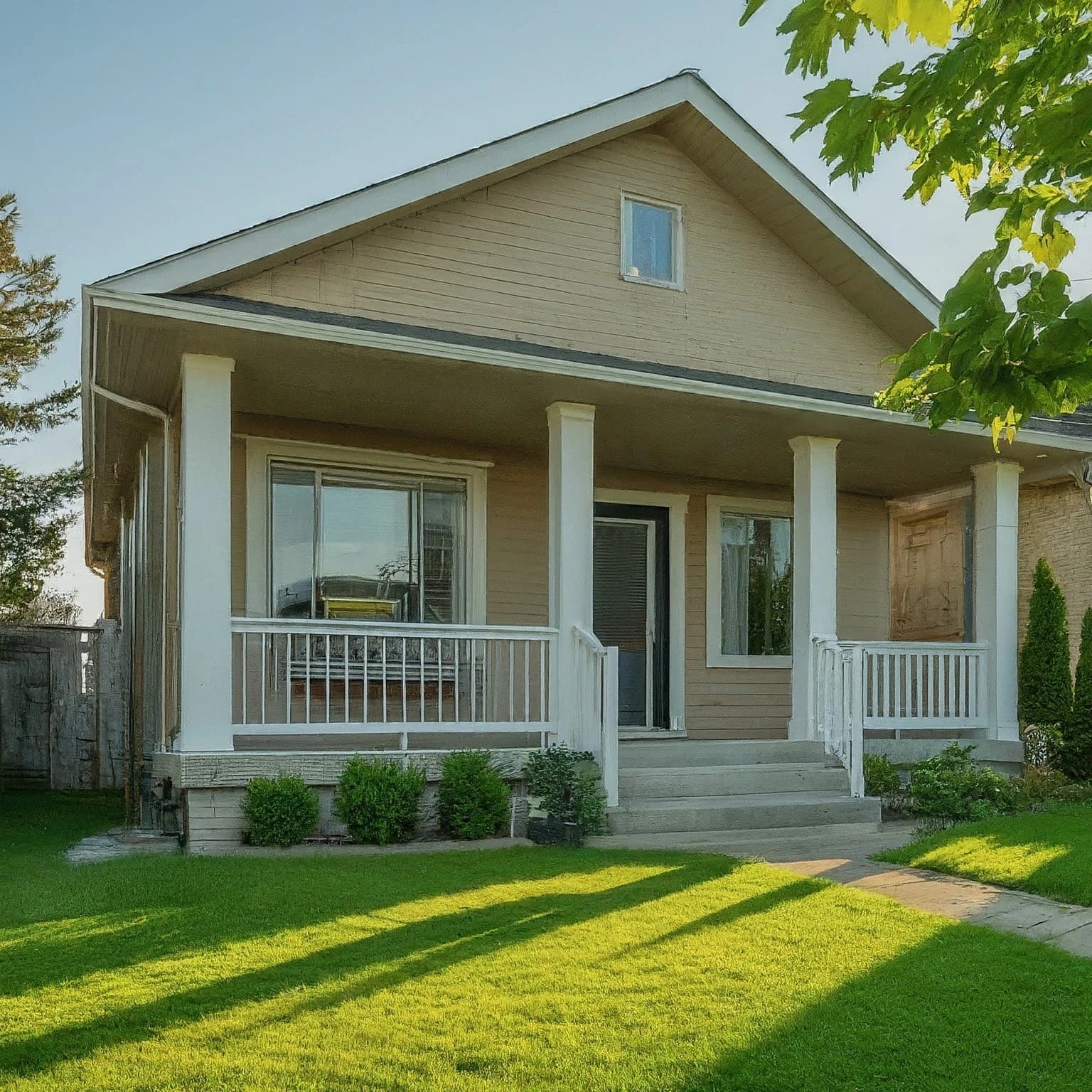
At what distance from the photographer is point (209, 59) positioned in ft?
28.9

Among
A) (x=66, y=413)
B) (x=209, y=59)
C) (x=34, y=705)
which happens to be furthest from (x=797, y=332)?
(x=66, y=413)

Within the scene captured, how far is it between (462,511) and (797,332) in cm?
329

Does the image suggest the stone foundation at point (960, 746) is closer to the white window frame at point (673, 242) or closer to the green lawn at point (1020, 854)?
the green lawn at point (1020, 854)

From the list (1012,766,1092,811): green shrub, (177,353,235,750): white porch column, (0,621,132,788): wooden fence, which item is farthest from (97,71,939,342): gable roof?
(0,621,132,788): wooden fence

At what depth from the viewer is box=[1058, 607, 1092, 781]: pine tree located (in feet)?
36.6

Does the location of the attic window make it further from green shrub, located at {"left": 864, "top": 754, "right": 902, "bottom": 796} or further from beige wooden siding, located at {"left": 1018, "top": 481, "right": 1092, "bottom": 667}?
beige wooden siding, located at {"left": 1018, "top": 481, "right": 1092, "bottom": 667}

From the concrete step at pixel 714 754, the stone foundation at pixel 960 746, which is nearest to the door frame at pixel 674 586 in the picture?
the stone foundation at pixel 960 746

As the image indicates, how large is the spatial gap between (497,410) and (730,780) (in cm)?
342

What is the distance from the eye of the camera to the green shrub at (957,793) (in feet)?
28.1

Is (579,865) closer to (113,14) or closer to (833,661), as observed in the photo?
(833,661)

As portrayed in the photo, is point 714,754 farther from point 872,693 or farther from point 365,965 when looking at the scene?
point 365,965

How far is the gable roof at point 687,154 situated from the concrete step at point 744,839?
4.42m

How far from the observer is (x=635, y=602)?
468 inches

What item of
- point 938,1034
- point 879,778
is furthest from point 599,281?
point 938,1034
